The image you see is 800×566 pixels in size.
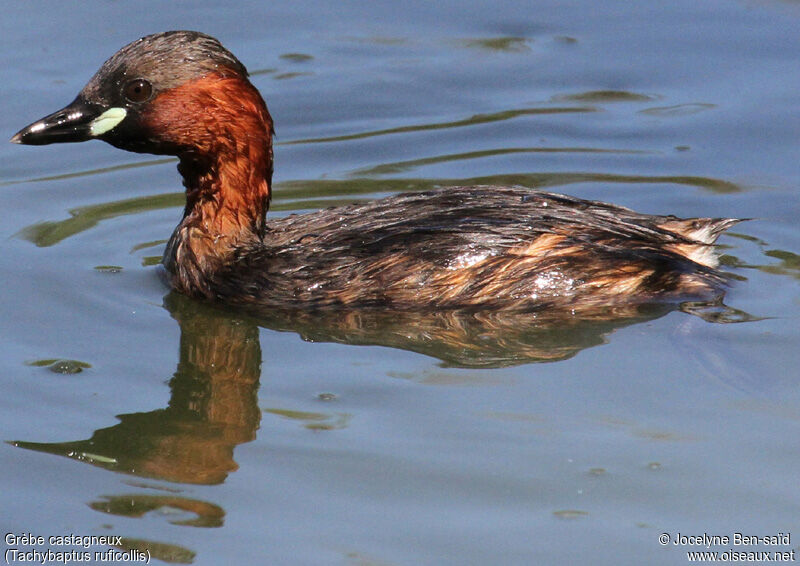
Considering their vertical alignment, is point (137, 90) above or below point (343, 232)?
above

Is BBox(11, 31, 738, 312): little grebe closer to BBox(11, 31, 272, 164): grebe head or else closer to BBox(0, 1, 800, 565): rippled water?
BBox(11, 31, 272, 164): grebe head

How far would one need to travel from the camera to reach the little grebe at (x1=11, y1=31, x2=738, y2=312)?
7.12m

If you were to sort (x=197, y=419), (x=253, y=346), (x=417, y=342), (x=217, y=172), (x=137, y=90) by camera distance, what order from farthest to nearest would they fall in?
(x=217, y=172)
(x=137, y=90)
(x=253, y=346)
(x=417, y=342)
(x=197, y=419)

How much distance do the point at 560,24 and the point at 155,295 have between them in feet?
16.2

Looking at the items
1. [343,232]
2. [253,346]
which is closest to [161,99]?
[343,232]

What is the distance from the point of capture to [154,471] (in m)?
5.97

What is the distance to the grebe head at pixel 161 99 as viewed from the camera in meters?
7.32

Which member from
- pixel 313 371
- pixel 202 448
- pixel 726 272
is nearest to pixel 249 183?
pixel 313 371

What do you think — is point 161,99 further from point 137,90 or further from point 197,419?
point 197,419

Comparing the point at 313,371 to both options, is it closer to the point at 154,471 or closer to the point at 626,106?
the point at 154,471

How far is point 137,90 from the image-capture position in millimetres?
7352

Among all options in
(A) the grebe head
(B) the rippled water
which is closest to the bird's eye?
(A) the grebe head

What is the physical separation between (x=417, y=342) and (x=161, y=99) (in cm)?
181

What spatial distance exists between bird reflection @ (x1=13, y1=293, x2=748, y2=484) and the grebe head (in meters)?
0.94
